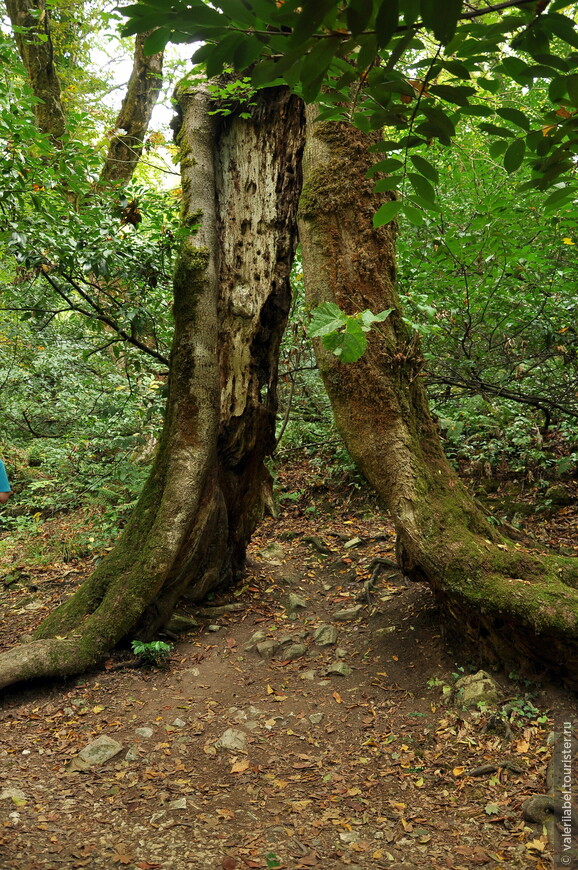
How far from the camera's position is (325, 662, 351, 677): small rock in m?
4.17

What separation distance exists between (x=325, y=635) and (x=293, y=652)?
0.32 metres

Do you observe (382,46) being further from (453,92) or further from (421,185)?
(421,185)

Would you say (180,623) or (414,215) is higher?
(414,215)

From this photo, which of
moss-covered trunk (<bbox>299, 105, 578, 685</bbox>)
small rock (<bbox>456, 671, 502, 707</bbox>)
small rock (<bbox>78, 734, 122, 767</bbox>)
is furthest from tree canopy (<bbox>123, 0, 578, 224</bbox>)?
small rock (<bbox>78, 734, 122, 767</bbox>)

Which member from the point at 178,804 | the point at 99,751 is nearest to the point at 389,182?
the point at 178,804

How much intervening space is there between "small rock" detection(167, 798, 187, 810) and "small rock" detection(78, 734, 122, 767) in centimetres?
66

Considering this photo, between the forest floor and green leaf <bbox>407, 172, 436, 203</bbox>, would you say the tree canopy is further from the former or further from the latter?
the forest floor

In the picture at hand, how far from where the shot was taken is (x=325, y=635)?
4727 mm

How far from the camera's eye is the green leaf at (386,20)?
99 cm

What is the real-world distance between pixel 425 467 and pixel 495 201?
7.90 ft

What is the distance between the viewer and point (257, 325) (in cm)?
516

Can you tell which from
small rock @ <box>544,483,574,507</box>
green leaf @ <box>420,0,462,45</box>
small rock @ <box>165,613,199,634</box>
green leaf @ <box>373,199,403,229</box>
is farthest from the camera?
small rock @ <box>544,483,574,507</box>

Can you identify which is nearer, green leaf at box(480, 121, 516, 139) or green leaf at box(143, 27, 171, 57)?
green leaf at box(143, 27, 171, 57)

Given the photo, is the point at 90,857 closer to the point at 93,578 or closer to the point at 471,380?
the point at 93,578
